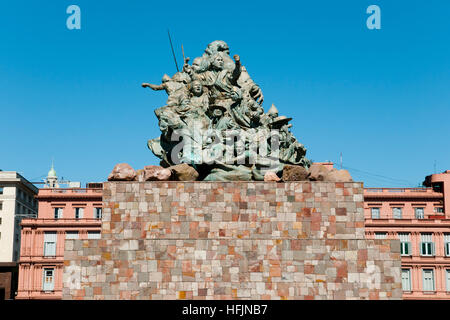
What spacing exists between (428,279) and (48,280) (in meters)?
31.0

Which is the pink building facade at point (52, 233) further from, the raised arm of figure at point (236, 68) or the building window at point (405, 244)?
the raised arm of figure at point (236, 68)

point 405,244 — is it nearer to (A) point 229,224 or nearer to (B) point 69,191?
(B) point 69,191

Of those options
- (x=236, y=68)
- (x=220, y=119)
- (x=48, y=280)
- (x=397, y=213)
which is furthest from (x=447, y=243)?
(x=220, y=119)

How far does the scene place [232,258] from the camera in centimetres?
2409

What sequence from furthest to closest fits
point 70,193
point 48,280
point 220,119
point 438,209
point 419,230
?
point 70,193 → point 438,209 → point 48,280 → point 419,230 → point 220,119

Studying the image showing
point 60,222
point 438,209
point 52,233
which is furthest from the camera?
point 438,209

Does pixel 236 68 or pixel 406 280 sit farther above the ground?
pixel 236 68

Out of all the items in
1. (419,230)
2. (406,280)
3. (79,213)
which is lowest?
(406,280)

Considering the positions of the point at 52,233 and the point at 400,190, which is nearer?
the point at 52,233

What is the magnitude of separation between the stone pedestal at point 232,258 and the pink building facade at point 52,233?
37.8 meters

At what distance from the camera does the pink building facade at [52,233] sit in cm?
6178

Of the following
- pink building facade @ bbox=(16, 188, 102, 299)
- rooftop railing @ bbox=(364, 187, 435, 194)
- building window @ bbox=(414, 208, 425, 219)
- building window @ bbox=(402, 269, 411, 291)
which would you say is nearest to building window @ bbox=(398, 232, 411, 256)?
building window @ bbox=(402, 269, 411, 291)

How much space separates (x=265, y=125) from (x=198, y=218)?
195 inches
